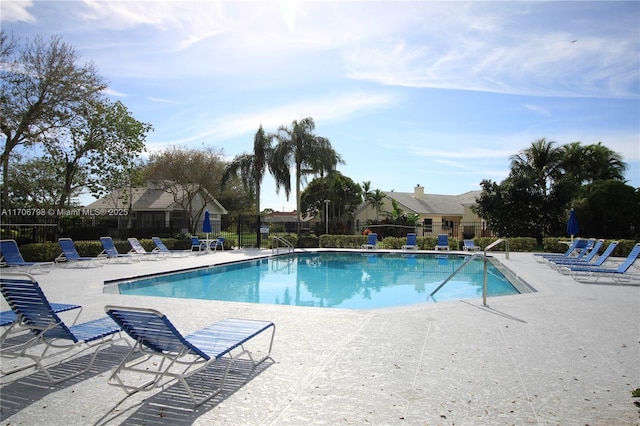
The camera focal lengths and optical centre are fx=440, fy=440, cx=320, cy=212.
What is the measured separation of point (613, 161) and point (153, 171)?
108ft

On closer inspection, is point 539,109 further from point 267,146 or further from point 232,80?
point 267,146

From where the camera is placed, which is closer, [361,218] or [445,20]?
[445,20]

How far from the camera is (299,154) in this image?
90.4ft

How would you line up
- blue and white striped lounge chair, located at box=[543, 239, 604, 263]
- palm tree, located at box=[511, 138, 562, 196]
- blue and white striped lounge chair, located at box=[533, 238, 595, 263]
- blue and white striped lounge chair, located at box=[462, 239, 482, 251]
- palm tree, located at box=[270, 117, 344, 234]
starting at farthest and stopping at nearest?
palm tree, located at box=[511, 138, 562, 196] → palm tree, located at box=[270, 117, 344, 234] → blue and white striped lounge chair, located at box=[462, 239, 482, 251] → blue and white striped lounge chair, located at box=[533, 238, 595, 263] → blue and white striped lounge chair, located at box=[543, 239, 604, 263]

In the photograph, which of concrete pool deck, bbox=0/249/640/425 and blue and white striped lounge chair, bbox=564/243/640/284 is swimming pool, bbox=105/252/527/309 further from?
concrete pool deck, bbox=0/249/640/425

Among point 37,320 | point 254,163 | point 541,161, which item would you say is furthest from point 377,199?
point 37,320

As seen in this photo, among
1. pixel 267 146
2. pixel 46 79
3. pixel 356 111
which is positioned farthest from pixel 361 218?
pixel 46 79

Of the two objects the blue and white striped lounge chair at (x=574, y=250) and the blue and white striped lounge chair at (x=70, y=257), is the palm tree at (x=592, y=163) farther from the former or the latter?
the blue and white striped lounge chair at (x=70, y=257)

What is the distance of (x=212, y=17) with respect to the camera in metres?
9.36

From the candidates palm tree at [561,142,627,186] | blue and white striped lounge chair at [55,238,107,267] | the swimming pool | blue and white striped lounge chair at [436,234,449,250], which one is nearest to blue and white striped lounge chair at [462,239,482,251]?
blue and white striped lounge chair at [436,234,449,250]

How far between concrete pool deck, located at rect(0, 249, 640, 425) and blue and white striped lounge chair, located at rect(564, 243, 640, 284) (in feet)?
14.2

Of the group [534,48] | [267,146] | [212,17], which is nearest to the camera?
[212,17]

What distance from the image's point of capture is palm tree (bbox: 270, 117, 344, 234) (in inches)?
1075

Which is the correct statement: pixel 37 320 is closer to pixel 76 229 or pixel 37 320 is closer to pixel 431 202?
pixel 76 229
